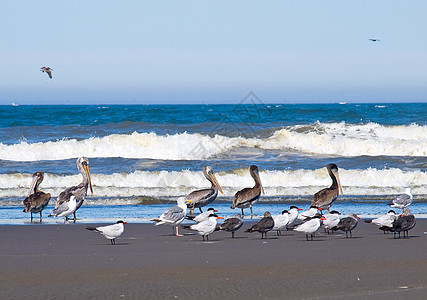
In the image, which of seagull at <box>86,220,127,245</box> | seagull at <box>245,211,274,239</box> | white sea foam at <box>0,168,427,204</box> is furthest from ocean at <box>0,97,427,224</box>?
seagull at <box>245,211,274,239</box>

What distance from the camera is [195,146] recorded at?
30.8 m

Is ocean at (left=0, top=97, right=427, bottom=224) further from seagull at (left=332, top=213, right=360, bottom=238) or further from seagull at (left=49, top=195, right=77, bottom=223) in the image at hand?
seagull at (left=332, top=213, right=360, bottom=238)

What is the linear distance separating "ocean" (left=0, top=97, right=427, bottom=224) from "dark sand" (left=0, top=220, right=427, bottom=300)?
A: 329 cm

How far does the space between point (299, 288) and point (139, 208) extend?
910cm

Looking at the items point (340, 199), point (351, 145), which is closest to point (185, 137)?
point (351, 145)

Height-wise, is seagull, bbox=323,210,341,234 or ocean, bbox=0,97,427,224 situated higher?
seagull, bbox=323,210,341,234

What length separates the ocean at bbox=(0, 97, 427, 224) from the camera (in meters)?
15.8

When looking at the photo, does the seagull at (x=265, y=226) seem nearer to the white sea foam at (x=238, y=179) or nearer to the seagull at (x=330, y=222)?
the seagull at (x=330, y=222)

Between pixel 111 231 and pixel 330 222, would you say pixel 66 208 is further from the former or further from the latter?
pixel 330 222

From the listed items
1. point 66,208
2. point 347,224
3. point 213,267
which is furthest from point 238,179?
point 213,267

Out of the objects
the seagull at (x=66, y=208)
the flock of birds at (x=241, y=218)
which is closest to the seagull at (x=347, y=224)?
the flock of birds at (x=241, y=218)

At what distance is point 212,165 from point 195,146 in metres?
7.62

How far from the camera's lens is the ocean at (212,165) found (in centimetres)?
1582

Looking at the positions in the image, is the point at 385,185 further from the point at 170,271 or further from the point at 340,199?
the point at 170,271
